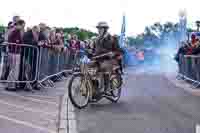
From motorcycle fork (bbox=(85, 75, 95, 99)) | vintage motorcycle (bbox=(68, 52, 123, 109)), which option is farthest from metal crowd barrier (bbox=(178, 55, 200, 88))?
motorcycle fork (bbox=(85, 75, 95, 99))

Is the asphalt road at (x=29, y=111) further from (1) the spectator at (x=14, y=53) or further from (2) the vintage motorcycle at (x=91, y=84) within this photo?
(2) the vintage motorcycle at (x=91, y=84)

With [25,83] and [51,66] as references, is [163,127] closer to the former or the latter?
[25,83]

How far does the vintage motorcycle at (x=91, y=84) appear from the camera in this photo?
1092cm

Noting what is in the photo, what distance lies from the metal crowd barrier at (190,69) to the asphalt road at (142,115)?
369 cm

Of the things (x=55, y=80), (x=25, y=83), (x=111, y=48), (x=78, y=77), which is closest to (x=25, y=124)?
(x=78, y=77)

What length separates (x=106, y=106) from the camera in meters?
11.6

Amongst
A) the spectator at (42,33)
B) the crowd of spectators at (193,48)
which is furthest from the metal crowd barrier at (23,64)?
the crowd of spectators at (193,48)

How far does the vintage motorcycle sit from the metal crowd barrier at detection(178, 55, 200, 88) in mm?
5776

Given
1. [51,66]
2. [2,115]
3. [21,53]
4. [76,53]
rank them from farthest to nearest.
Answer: [76,53] < [51,66] < [21,53] < [2,115]

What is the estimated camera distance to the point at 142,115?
10.0 meters

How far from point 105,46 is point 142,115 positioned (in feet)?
8.86

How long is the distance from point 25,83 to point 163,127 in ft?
19.4

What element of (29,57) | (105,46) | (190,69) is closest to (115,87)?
(105,46)

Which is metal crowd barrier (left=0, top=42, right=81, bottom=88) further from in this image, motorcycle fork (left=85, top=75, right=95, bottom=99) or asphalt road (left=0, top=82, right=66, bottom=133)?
motorcycle fork (left=85, top=75, right=95, bottom=99)
